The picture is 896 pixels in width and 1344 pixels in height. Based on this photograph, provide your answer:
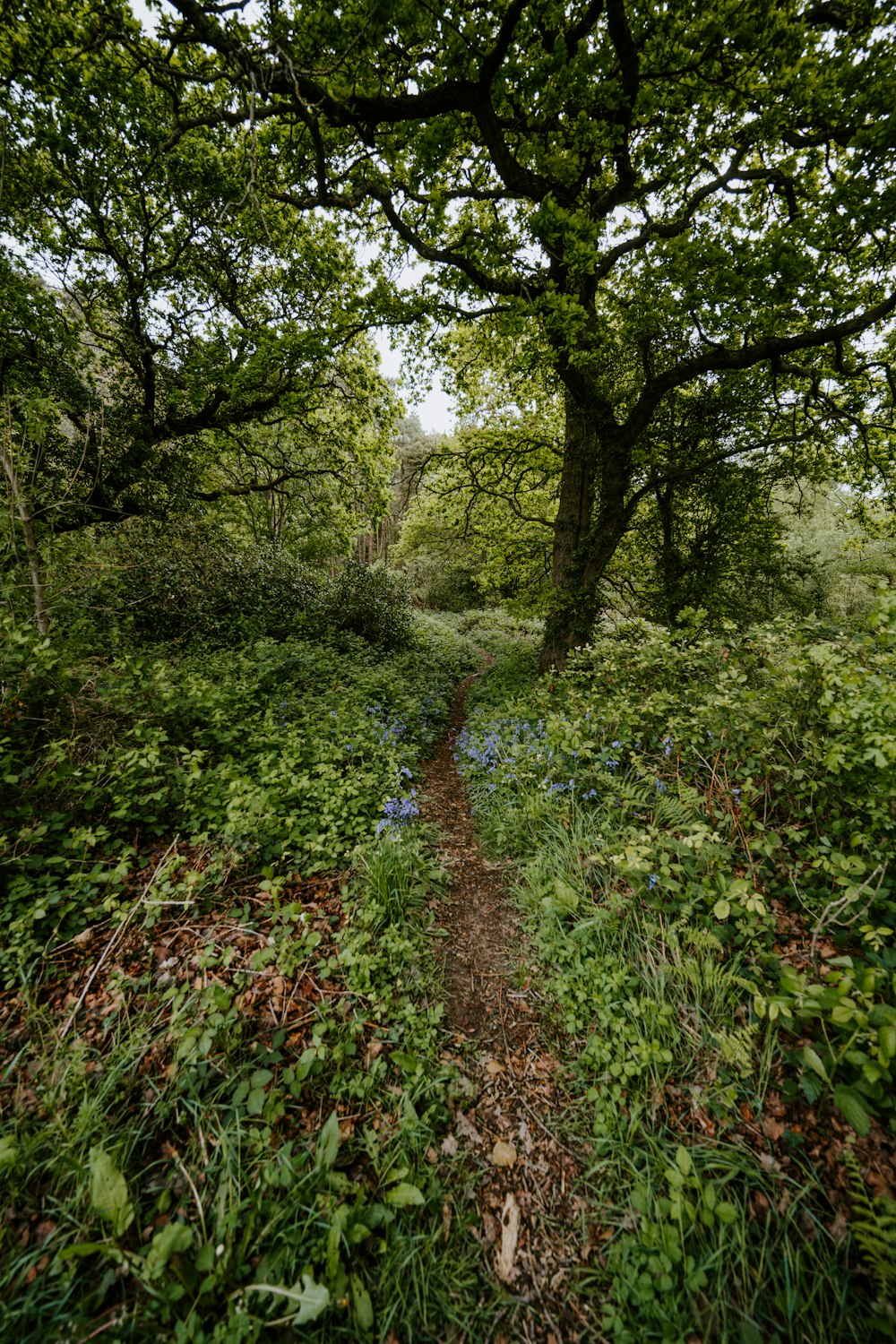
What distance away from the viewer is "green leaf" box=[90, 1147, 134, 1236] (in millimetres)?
1771

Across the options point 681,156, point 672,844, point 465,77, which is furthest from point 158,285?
point 672,844

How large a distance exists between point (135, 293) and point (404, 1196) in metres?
11.4

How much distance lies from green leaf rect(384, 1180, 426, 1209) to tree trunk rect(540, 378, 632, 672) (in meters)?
6.79

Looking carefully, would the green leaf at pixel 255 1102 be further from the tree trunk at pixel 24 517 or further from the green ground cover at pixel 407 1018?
the tree trunk at pixel 24 517

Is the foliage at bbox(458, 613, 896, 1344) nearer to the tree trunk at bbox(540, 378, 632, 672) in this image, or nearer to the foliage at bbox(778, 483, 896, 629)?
the foliage at bbox(778, 483, 896, 629)

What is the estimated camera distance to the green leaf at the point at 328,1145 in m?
2.03

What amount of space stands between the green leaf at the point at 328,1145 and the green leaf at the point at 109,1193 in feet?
2.45

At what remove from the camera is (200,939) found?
305 cm

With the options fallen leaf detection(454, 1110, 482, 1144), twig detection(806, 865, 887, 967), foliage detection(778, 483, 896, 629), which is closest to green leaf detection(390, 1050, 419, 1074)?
fallen leaf detection(454, 1110, 482, 1144)

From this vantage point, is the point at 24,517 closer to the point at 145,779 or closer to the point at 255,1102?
the point at 145,779

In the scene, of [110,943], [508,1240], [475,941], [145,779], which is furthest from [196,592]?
[508,1240]

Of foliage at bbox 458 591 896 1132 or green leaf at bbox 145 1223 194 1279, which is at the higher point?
foliage at bbox 458 591 896 1132

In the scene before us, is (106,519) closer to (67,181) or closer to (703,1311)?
(67,181)

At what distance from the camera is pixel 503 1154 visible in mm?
2318
